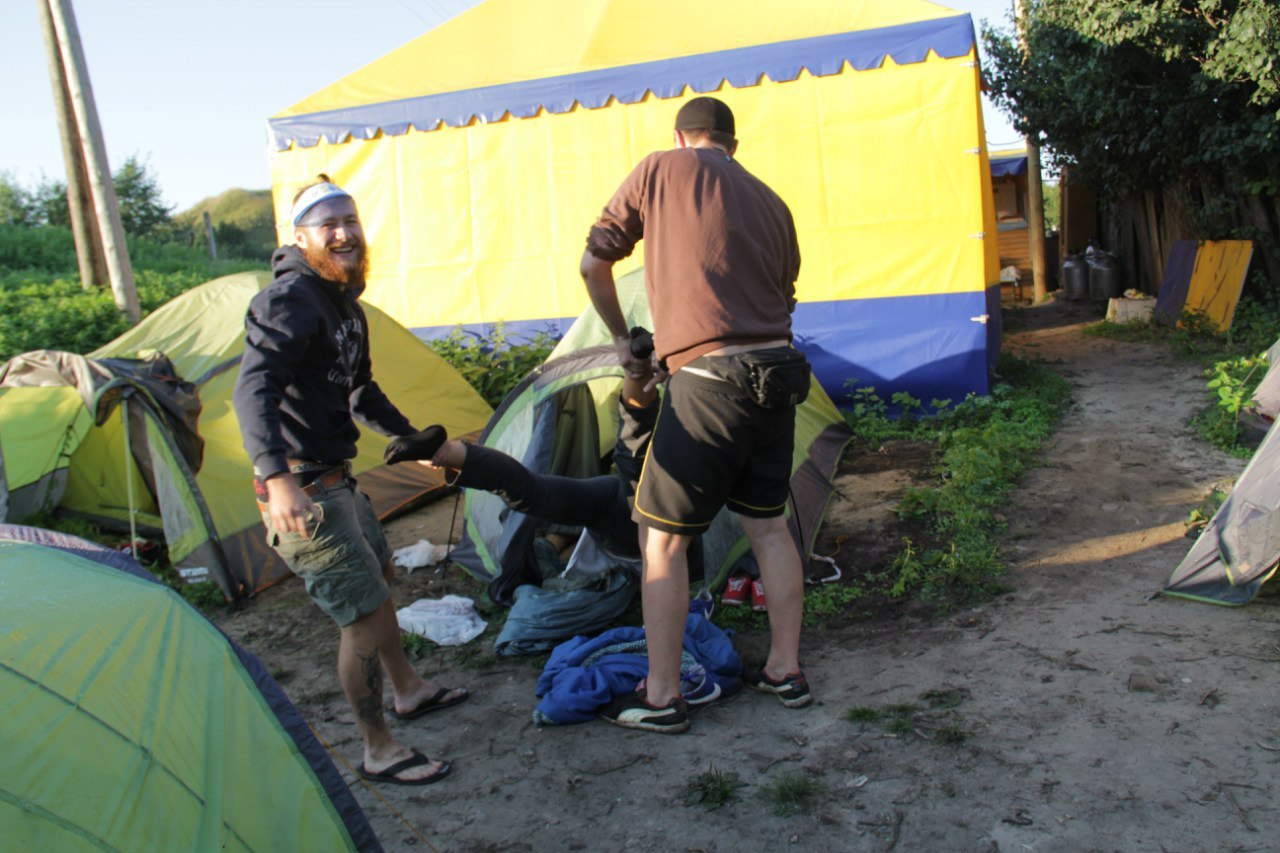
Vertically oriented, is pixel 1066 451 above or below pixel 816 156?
below

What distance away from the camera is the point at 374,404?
3.30 m

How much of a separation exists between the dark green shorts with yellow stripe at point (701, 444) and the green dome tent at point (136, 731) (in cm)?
124

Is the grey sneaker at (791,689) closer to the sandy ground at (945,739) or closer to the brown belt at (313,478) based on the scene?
the sandy ground at (945,739)

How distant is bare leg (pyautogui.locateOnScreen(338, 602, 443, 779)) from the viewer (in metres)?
2.98

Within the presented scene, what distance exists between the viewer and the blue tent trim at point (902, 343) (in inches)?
284

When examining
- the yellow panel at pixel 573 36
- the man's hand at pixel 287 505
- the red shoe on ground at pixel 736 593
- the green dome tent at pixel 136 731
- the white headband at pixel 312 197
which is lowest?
the red shoe on ground at pixel 736 593

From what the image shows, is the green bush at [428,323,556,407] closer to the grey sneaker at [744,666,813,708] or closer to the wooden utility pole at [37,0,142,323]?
the wooden utility pole at [37,0,142,323]

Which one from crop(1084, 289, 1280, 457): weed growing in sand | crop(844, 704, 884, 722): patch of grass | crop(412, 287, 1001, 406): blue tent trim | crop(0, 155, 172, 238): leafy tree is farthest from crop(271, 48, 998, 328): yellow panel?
crop(0, 155, 172, 238): leafy tree

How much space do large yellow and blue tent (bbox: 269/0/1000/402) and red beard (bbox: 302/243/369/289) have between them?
16.1 ft

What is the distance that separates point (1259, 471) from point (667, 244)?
8.08 feet

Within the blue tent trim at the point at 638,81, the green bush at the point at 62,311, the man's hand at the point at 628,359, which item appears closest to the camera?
the man's hand at the point at 628,359

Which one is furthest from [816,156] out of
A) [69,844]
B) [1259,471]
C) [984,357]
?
[69,844]

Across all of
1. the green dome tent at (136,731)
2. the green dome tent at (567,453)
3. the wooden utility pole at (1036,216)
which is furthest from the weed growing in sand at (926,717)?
the wooden utility pole at (1036,216)

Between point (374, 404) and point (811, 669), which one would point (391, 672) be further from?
point (811, 669)
